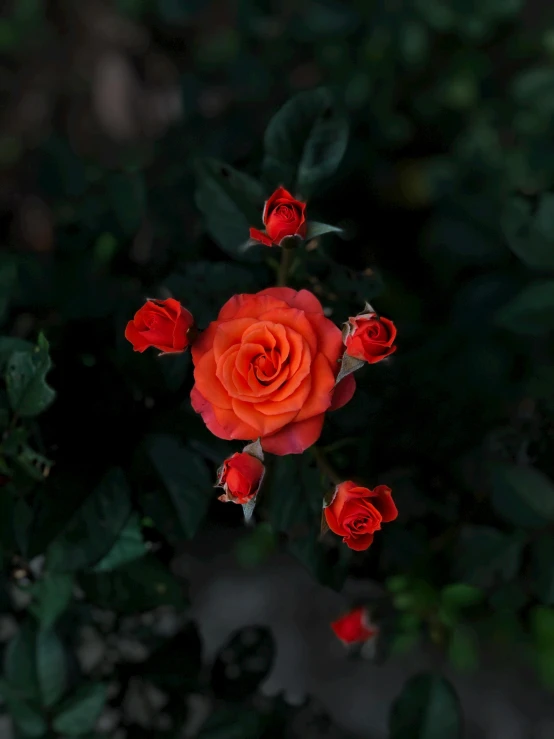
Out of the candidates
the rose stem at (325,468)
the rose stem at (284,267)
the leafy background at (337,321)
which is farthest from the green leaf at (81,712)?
the rose stem at (284,267)

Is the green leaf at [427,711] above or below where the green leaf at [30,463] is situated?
below

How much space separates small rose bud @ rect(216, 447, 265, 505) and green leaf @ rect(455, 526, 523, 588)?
0.43 meters

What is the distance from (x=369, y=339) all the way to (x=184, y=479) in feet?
0.86

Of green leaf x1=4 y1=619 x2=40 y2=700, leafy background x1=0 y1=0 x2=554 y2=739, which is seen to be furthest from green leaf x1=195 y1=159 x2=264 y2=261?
green leaf x1=4 y1=619 x2=40 y2=700

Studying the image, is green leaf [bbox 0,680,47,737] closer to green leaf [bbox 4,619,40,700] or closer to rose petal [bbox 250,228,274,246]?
green leaf [bbox 4,619,40,700]

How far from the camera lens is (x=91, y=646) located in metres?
1.03

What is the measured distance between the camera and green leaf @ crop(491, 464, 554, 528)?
75 cm

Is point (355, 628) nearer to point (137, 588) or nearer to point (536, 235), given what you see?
point (137, 588)

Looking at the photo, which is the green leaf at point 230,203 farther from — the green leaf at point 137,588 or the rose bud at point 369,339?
the green leaf at point 137,588

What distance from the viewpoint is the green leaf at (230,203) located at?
24.9 inches

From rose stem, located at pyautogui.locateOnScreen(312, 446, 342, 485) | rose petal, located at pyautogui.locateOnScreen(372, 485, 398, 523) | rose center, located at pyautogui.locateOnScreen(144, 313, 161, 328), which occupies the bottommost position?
rose stem, located at pyautogui.locateOnScreen(312, 446, 342, 485)

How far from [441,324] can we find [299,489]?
51 centimetres

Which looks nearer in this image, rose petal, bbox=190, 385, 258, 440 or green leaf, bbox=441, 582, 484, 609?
rose petal, bbox=190, 385, 258, 440

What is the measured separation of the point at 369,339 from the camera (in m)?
0.45
